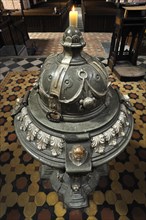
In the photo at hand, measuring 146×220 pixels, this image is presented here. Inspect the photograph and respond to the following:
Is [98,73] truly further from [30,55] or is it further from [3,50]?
[3,50]

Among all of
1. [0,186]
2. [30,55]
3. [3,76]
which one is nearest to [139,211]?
[0,186]

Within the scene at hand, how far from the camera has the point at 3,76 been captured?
4.28 meters

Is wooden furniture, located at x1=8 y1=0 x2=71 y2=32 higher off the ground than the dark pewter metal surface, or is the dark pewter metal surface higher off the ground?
the dark pewter metal surface

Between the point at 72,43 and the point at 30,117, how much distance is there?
2.60ft

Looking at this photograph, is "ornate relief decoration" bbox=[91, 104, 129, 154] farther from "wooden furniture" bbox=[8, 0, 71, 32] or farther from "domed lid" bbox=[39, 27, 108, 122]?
"wooden furniture" bbox=[8, 0, 71, 32]

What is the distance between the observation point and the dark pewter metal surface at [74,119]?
1.27m

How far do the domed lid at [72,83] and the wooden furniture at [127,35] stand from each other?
2811mm

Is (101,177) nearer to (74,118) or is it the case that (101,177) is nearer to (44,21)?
(74,118)

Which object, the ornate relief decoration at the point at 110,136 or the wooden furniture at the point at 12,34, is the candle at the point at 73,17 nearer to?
the ornate relief decoration at the point at 110,136

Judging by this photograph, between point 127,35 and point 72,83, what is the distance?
3.54 metres

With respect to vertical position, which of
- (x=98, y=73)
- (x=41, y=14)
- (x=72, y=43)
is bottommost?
(x=41, y=14)

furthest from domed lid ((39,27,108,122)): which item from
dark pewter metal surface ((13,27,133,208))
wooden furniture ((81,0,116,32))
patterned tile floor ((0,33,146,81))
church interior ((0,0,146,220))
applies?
wooden furniture ((81,0,116,32))

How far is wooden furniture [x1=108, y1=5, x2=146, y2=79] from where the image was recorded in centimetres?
347

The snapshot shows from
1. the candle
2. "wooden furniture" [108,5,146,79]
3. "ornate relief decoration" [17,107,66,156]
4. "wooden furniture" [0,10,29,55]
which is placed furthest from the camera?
"wooden furniture" [0,10,29,55]
